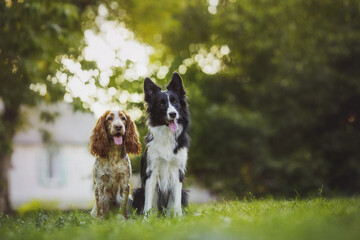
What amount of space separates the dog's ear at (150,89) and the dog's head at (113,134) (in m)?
0.47

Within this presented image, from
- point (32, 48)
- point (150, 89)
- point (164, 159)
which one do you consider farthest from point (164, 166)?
point (32, 48)

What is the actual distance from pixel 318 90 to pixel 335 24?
107 inches

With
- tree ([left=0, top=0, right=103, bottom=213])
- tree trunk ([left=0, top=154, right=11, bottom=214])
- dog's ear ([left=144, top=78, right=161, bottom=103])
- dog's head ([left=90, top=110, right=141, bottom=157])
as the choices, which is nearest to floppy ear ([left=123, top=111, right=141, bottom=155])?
dog's head ([left=90, top=110, right=141, bottom=157])

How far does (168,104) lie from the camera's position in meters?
5.98

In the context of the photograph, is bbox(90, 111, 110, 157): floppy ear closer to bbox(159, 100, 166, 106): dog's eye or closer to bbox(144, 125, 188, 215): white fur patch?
bbox(144, 125, 188, 215): white fur patch

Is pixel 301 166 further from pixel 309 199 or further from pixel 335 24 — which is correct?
pixel 309 199

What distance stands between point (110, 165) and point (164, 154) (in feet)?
2.74

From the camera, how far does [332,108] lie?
1537 centimetres

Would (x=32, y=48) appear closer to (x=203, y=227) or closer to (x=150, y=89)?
(x=150, y=89)

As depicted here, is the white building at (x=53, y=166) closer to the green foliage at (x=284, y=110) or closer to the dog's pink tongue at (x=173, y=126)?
the green foliage at (x=284, y=110)

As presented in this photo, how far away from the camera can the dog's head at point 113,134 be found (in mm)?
5988

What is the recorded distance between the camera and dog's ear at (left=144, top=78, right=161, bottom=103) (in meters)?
6.20

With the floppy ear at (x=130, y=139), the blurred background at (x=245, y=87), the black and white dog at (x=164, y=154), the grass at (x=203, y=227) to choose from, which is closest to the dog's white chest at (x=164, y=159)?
the black and white dog at (x=164, y=154)

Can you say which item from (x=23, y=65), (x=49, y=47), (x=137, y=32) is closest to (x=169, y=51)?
(x=137, y=32)
